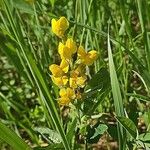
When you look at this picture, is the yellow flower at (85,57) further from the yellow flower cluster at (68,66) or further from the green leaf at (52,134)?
the green leaf at (52,134)

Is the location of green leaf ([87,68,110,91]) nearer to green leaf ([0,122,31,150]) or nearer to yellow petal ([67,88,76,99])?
yellow petal ([67,88,76,99])

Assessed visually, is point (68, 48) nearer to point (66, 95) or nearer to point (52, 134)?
point (66, 95)

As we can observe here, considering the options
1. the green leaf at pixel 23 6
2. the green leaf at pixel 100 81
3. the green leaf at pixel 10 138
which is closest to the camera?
the green leaf at pixel 10 138

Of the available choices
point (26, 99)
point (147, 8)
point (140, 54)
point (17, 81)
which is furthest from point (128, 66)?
point (17, 81)

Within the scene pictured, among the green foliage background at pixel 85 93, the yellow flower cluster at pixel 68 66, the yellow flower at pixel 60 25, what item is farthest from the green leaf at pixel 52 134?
the yellow flower at pixel 60 25

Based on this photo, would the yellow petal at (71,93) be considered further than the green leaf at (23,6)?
No

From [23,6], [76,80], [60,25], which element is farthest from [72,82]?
[23,6]

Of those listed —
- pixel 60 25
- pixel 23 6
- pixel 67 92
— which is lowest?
pixel 67 92

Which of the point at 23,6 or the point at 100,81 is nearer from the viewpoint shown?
the point at 100,81
